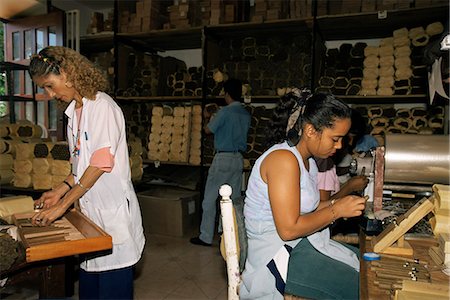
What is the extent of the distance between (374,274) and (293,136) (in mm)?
639

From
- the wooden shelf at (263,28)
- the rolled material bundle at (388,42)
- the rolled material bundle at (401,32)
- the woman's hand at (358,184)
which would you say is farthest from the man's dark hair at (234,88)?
the woman's hand at (358,184)

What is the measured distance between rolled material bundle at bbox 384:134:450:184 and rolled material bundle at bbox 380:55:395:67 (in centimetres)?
158

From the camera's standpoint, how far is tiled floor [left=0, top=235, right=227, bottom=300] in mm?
2695

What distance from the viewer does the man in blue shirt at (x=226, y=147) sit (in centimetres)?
365

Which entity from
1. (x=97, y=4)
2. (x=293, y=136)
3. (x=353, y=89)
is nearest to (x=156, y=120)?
(x=97, y=4)

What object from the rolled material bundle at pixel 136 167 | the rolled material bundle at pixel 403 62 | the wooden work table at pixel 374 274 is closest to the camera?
the wooden work table at pixel 374 274

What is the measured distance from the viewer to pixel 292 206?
135 centimetres

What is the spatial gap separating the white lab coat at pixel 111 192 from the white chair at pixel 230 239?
23.4 inches

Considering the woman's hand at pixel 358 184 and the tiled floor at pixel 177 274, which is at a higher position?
the woman's hand at pixel 358 184

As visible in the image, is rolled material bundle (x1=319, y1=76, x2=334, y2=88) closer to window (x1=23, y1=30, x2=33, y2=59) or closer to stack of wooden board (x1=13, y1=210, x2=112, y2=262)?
stack of wooden board (x1=13, y1=210, x2=112, y2=262)

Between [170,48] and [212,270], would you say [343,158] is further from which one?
[170,48]

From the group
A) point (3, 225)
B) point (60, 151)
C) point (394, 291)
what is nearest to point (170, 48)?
point (60, 151)

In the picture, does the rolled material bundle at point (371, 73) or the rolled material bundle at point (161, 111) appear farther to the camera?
the rolled material bundle at point (161, 111)

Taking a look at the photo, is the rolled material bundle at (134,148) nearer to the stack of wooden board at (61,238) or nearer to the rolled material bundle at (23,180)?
the rolled material bundle at (23,180)
